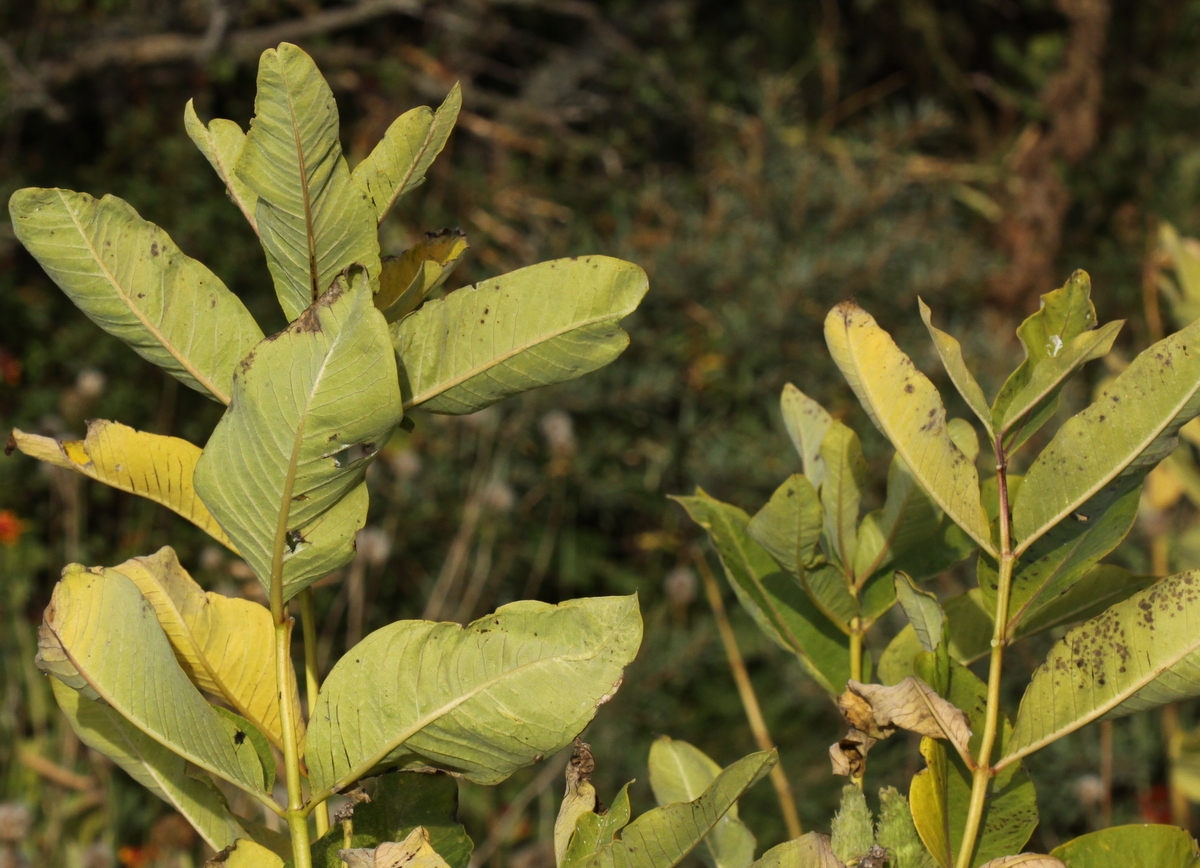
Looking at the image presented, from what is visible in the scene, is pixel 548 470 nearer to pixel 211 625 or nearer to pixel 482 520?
pixel 482 520

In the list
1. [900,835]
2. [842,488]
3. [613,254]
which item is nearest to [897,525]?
[842,488]

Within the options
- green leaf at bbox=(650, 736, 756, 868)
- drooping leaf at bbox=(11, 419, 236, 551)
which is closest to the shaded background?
green leaf at bbox=(650, 736, 756, 868)

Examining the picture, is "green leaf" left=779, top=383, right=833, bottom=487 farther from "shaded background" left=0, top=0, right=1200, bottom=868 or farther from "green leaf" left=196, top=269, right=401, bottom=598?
"shaded background" left=0, top=0, right=1200, bottom=868

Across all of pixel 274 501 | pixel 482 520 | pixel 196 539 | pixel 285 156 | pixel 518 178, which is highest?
pixel 285 156

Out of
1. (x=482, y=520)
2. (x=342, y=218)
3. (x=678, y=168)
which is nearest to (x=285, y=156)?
(x=342, y=218)

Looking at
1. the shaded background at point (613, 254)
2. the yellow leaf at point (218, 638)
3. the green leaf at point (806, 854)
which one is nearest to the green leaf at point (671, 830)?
the green leaf at point (806, 854)

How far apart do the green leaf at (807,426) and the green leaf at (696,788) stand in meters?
0.16

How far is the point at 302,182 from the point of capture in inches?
14.2

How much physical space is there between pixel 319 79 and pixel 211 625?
0.22m

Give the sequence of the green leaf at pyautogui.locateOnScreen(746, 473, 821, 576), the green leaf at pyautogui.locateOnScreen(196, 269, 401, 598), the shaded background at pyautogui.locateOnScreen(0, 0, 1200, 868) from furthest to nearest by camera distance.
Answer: the shaded background at pyautogui.locateOnScreen(0, 0, 1200, 868)
the green leaf at pyautogui.locateOnScreen(746, 473, 821, 576)
the green leaf at pyautogui.locateOnScreen(196, 269, 401, 598)

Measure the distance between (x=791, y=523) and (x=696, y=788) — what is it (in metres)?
0.17

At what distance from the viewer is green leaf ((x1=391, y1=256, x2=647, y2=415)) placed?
0.39m

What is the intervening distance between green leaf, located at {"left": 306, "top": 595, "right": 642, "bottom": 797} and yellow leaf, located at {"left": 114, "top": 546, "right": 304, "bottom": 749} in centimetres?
4

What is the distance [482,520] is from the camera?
2.11 m
